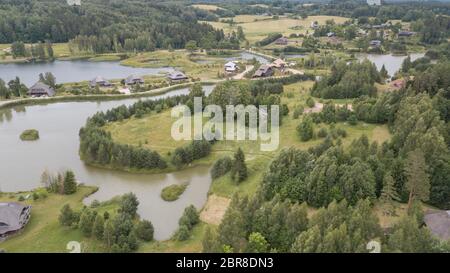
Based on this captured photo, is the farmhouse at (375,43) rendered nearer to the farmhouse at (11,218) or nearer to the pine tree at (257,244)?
the pine tree at (257,244)

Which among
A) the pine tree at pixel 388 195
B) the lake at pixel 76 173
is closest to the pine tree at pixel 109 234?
the lake at pixel 76 173

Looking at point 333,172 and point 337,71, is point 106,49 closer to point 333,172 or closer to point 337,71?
point 337,71

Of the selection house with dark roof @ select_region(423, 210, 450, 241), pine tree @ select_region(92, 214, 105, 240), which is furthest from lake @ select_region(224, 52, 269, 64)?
pine tree @ select_region(92, 214, 105, 240)

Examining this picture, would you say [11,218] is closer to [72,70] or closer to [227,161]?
[227,161]

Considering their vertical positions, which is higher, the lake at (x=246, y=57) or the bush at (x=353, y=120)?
the bush at (x=353, y=120)

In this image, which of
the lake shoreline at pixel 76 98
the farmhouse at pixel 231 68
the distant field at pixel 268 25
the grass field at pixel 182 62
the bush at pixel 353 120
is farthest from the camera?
the distant field at pixel 268 25

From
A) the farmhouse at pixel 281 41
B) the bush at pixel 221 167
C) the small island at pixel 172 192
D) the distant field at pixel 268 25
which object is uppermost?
the distant field at pixel 268 25

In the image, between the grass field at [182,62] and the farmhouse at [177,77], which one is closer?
the farmhouse at [177,77]
